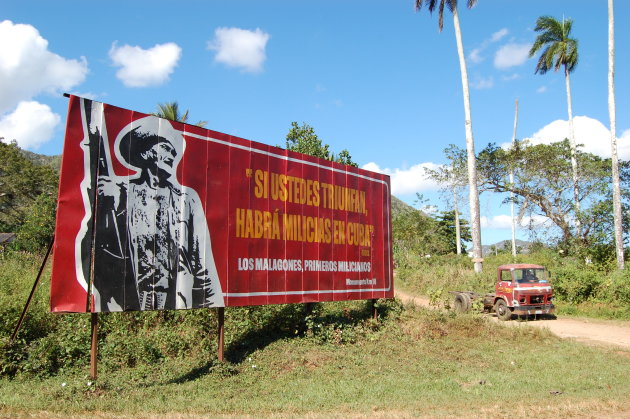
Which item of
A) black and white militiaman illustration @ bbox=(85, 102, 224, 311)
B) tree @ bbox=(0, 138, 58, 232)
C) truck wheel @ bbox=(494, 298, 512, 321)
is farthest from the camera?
tree @ bbox=(0, 138, 58, 232)

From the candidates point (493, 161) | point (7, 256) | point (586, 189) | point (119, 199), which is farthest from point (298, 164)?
point (493, 161)

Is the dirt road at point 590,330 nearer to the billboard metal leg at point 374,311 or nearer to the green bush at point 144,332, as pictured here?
the billboard metal leg at point 374,311

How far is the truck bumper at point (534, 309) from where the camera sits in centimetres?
1922

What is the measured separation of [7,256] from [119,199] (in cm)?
1256

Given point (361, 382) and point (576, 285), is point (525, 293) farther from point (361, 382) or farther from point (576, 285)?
point (361, 382)

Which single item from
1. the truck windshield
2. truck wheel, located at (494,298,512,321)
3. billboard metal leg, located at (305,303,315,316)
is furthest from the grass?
the truck windshield

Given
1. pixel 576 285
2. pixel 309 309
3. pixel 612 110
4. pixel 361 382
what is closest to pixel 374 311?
pixel 309 309

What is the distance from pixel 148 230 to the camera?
8969 millimetres

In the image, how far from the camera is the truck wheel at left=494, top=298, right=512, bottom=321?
1950 centimetres

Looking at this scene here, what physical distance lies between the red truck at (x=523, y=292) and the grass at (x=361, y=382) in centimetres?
586

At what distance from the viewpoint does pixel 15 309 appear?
34.1 feet

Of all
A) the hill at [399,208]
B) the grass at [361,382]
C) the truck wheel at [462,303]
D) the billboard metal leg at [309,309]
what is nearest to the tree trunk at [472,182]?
the truck wheel at [462,303]

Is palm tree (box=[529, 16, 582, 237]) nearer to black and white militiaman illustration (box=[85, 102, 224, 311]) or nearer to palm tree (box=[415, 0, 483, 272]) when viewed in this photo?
palm tree (box=[415, 0, 483, 272])

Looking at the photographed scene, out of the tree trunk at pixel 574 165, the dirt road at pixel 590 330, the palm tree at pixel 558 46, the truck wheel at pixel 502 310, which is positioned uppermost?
the palm tree at pixel 558 46
